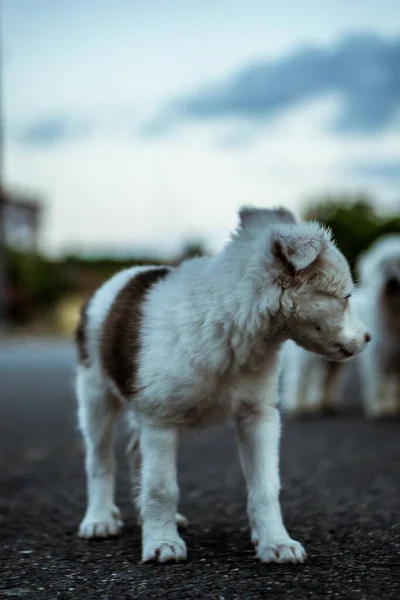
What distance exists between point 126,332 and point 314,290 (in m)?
1.03

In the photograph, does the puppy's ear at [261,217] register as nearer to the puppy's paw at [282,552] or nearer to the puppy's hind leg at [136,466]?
the puppy's hind leg at [136,466]

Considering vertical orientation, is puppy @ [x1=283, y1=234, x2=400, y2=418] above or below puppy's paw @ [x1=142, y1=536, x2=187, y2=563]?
above

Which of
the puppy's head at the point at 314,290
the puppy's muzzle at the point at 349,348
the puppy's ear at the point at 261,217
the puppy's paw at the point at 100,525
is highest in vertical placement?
the puppy's ear at the point at 261,217

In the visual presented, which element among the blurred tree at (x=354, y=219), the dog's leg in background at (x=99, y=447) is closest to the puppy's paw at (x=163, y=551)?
the dog's leg in background at (x=99, y=447)

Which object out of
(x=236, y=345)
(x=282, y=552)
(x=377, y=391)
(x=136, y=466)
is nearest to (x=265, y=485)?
(x=282, y=552)

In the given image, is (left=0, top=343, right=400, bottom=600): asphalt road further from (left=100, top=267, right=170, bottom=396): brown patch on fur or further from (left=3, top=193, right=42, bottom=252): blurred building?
(left=3, top=193, right=42, bottom=252): blurred building

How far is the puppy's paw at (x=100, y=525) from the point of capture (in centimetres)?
525

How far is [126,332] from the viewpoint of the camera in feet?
16.0

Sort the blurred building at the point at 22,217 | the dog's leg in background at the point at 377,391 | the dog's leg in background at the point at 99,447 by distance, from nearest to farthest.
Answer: the dog's leg in background at the point at 99,447
the dog's leg in background at the point at 377,391
the blurred building at the point at 22,217

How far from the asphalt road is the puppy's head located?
41.1 inches

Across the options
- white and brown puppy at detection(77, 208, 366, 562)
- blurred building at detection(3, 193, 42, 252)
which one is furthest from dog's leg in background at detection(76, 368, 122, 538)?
blurred building at detection(3, 193, 42, 252)

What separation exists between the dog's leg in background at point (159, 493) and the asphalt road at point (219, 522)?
12 centimetres

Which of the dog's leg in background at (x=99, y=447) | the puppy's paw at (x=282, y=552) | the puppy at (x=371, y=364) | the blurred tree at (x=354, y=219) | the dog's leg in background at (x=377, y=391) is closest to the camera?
the puppy's paw at (x=282, y=552)

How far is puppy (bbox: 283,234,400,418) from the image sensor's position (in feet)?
34.8
